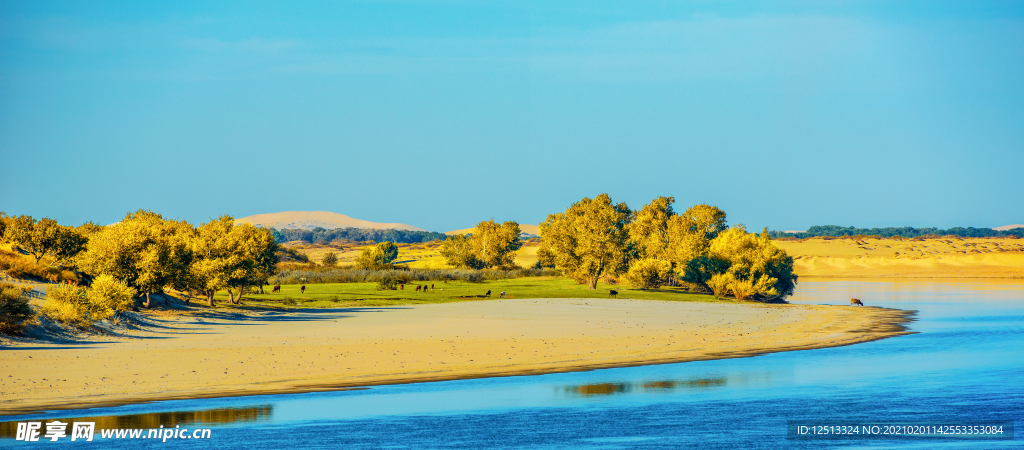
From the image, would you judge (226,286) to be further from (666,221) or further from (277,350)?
(666,221)

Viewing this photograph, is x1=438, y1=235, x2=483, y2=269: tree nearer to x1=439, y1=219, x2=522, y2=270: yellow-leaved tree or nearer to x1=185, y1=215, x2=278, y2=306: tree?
x1=439, y1=219, x2=522, y2=270: yellow-leaved tree

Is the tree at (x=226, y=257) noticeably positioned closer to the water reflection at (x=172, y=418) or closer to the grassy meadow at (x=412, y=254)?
the water reflection at (x=172, y=418)

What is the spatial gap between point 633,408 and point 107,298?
1834 centimetres

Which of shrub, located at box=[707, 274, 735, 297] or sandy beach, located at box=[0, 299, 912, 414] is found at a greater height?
shrub, located at box=[707, 274, 735, 297]

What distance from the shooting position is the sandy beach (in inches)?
698

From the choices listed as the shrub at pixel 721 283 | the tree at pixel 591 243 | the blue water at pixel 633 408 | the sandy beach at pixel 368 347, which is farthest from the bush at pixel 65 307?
the tree at pixel 591 243

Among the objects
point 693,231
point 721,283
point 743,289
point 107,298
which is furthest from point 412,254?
point 107,298

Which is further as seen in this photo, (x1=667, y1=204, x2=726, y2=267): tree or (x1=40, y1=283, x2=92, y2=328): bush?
(x1=667, y1=204, x2=726, y2=267): tree

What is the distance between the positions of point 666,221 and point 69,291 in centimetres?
6247

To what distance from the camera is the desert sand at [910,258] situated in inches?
4267

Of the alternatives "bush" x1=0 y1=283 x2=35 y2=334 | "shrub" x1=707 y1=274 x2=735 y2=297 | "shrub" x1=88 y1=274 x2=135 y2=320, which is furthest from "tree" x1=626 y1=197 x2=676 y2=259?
"bush" x1=0 y1=283 x2=35 y2=334

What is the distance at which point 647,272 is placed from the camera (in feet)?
210

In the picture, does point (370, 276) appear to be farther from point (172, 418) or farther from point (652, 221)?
point (172, 418)

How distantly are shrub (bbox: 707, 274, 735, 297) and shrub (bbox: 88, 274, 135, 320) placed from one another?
131ft
